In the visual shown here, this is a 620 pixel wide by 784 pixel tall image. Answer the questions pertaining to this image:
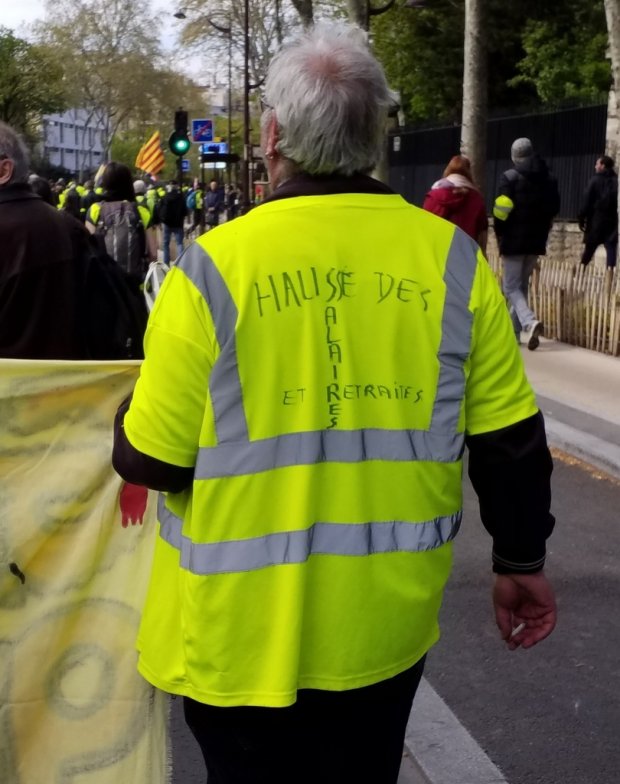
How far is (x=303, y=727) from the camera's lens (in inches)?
81.8

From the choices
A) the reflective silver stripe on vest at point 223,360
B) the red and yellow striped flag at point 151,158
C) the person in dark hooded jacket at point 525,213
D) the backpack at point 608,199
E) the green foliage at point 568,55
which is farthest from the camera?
the red and yellow striped flag at point 151,158

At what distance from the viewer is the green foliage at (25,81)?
2640 inches

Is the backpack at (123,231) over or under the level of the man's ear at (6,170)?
under

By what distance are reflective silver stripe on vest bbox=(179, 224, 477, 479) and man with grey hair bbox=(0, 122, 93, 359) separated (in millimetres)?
1714

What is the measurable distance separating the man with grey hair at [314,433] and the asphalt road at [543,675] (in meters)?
1.61

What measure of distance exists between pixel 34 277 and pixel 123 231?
236 inches

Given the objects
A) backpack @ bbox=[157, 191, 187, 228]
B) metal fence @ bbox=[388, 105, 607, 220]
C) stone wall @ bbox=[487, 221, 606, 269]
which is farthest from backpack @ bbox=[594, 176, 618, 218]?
backpack @ bbox=[157, 191, 187, 228]

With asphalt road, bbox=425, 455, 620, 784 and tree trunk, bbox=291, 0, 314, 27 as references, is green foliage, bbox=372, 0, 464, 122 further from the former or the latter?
asphalt road, bbox=425, 455, 620, 784

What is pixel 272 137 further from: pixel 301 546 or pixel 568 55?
pixel 568 55

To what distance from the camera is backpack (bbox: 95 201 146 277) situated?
31.2 feet

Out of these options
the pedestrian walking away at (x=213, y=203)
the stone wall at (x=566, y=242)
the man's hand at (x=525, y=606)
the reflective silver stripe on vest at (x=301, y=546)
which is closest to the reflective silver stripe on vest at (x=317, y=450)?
the reflective silver stripe on vest at (x=301, y=546)

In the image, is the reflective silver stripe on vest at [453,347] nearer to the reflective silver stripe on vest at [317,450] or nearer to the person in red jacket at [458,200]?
the reflective silver stripe on vest at [317,450]

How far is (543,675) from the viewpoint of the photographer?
4.27 meters

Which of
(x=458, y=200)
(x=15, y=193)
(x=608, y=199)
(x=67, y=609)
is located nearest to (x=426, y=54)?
(x=608, y=199)
